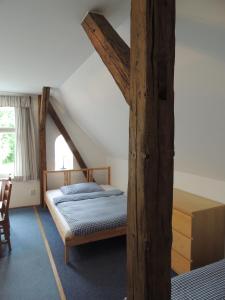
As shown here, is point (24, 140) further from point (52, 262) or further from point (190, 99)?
point (190, 99)

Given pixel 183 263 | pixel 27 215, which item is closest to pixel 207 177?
pixel 183 263

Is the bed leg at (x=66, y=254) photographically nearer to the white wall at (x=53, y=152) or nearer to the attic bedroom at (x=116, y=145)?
the attic bedroom at (x=116, y=145)

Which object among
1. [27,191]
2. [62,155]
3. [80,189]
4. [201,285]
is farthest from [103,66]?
[27,191]

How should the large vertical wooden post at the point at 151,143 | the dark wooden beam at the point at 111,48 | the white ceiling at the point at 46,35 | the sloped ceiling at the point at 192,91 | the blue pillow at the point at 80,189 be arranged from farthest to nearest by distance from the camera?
the blue pillow at the point at 80,189 < the white ceiling at the point at 46,35 < the sloped ceiling at the point at 192,91 < the dark wooden beam at the point at 111,48 < the large vertical wooden post at the point at 151,143

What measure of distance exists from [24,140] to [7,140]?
0.33 meters

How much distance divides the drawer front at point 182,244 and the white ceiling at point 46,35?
2.13m

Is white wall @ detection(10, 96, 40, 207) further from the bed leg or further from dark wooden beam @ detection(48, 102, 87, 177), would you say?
the bed leg

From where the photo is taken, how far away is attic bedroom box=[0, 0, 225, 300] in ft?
2.86

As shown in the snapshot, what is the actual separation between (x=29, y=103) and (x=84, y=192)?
2.05 meters

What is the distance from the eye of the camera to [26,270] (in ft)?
8.07

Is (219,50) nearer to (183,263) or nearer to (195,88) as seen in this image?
(195,88)

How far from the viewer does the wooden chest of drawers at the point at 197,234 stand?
226cm

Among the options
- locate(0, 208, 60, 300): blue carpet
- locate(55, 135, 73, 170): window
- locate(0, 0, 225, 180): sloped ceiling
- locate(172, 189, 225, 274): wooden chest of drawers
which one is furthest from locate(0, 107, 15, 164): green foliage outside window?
locate(172, 189, 225, 274): wooden chest of drawers

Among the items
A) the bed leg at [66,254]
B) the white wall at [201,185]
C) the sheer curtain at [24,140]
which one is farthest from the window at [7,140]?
the white wall at [201,185]
